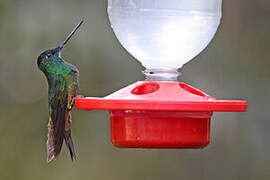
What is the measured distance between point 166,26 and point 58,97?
69cm

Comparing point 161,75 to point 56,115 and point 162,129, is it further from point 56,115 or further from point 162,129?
Answer: point 56,115

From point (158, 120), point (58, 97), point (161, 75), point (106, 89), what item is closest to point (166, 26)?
point (161, 75)

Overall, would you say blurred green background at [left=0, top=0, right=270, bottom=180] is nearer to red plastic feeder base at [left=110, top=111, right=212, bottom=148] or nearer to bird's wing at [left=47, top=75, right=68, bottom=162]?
bird's wing at [left=47, top=75, right=68, bottom=162]

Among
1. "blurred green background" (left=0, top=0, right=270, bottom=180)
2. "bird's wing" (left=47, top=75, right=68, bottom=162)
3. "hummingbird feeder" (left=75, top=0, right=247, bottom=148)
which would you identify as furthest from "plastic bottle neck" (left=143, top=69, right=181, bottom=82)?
"blurred green background" (left=0, top=0, right=270, bottom=180)

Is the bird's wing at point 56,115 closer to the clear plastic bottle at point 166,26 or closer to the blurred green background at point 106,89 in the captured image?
A: the clear plastic bottle at point 166,26

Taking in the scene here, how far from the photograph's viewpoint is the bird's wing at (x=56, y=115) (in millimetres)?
3061

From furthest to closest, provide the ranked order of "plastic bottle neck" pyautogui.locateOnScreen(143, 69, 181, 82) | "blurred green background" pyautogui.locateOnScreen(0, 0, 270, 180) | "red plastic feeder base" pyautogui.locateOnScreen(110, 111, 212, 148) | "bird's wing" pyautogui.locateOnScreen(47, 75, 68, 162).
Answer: "blurred green background" pyautogui.locateOnScreen(0, 0, 270, 180) < "bird's wing" pyautogui.locateOnScreen(47, 75, 68, 162) < "plastic bottle neck" pyautogui.locateOnScreen(143, 69, 181, 82) < "red plastic feeder base" pyautogui.locateOnScreen(110, 111, 212, 148)

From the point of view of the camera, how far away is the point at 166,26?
2.77 m

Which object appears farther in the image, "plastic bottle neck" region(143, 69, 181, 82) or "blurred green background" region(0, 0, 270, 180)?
"blurred green background" region(0, 0, 270, 180)

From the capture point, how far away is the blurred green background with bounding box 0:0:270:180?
5.48 metres

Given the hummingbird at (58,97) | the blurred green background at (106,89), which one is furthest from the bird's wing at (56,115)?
the blurred green background at (106,89)

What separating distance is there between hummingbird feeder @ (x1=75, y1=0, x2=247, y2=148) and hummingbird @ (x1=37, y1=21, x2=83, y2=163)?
334 millimetres

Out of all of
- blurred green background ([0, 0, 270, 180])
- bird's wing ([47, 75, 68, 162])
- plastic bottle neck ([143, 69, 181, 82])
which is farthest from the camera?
blurred green background ([0, 0, 270, 180])

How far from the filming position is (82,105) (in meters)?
2.43
